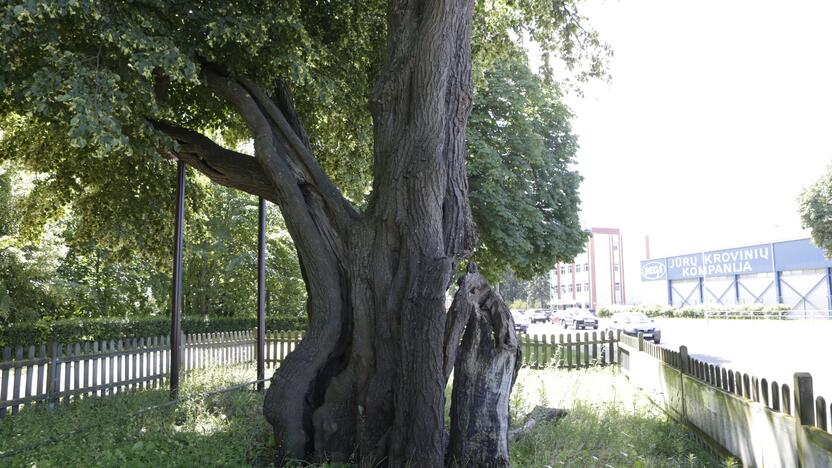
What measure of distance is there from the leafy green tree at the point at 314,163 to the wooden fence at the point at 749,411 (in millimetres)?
2789

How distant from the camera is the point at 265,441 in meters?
7.25

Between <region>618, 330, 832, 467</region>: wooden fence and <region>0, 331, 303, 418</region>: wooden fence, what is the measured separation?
9826 mm

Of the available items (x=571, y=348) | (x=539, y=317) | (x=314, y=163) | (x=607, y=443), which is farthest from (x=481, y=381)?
(x=539, y=317)

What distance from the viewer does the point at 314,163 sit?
7793 mm

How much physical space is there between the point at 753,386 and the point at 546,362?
39.8 ft

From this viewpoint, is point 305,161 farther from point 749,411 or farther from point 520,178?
point 520,178

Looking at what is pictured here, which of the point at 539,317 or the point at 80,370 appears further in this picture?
the point at 539,317

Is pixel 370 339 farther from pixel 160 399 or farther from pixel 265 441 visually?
pixel 160 399

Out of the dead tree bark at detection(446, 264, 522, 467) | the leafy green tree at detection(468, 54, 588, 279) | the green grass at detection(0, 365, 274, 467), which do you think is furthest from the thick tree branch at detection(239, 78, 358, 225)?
the leafy green tree at detection(468, 54, 588, 279)

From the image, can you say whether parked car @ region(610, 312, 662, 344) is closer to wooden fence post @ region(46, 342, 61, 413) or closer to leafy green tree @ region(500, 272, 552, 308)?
wooden fence post @ region(46, 342, 61, 413)

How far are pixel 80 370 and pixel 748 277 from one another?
6191 cm

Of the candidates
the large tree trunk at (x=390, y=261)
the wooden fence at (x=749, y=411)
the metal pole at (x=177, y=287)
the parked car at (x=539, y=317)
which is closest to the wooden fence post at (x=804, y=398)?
the wooden fence at (x=749, y=411)

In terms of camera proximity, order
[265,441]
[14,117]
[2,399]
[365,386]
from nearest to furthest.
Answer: [365,386]
[265,441]
[2,399]
[14,117]

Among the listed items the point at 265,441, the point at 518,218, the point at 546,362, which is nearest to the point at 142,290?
the point at 518,218
